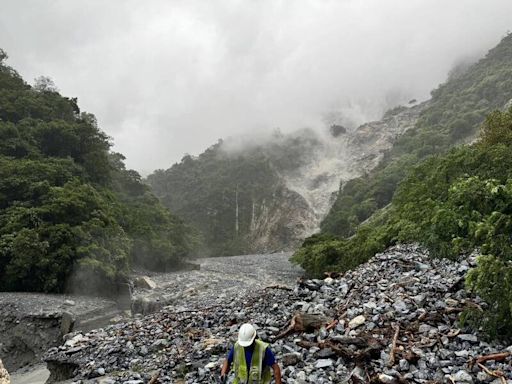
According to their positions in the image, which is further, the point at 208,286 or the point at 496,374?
the point at 208,286

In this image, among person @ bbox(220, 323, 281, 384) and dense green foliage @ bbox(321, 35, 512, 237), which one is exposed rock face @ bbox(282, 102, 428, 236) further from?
person @ bbox(220, 323, 281, 384)

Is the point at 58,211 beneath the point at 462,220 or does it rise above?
above

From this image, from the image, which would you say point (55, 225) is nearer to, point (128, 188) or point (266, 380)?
point (266, 380)

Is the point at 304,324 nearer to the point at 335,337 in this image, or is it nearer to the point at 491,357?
the point at 335,337

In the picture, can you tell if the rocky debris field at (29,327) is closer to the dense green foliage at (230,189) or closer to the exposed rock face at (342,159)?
the dense green foliage at (230,189)

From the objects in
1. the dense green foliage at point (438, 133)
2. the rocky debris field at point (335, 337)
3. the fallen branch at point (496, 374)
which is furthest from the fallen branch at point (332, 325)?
the dense green foliage at point (438, 133)

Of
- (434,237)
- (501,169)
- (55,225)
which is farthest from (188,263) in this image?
(434,237)

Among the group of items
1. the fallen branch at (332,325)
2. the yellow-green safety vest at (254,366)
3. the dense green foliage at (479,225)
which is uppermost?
the dense green foliage at (479,225)

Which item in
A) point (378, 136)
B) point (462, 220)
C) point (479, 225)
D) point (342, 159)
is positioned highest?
point (378, 136)

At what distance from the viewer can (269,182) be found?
116m

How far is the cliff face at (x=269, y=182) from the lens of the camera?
101 metres

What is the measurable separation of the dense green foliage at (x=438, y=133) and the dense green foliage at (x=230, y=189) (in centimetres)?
2481

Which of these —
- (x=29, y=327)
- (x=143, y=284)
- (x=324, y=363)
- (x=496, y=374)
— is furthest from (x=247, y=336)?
(x=143, y=284)

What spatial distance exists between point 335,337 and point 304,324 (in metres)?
1.20
